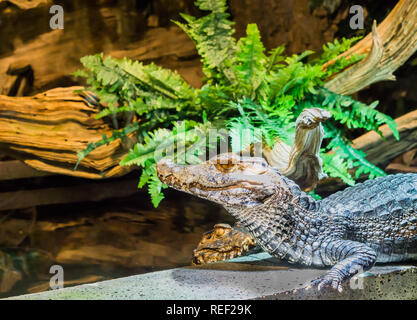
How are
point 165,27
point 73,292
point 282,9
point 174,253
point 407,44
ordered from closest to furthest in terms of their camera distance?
point 73,292
point 407,44
point 174,253
point 282,9
point 165,27

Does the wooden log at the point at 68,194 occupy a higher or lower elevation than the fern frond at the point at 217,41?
lower

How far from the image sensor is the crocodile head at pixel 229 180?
5.96 ft

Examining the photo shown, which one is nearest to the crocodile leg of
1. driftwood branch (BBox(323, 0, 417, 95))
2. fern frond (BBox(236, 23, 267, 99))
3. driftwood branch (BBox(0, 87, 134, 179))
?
fern frond (BBox(236, 23, 267, 99))

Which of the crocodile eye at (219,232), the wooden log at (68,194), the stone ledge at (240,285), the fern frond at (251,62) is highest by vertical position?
the fern frond at (251,62)

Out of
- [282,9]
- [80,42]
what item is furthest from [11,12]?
[282,9]

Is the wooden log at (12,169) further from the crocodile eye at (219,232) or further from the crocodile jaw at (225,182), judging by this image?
the crocodile jaw at (225,182)

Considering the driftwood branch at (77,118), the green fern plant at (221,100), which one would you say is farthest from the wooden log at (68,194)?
the green fern plant at (221,100)

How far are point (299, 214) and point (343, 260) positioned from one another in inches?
10.6

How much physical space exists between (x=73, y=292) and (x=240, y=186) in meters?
0.78
